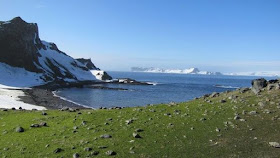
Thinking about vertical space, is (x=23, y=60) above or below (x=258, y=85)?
above

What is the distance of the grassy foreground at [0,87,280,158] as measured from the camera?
18688mm

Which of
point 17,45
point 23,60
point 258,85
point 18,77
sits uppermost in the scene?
point 17,45

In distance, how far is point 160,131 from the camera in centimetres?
2233

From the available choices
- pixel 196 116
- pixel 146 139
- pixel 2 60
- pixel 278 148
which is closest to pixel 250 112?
pixel 196 116

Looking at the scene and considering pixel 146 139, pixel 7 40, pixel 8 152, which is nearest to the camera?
pixel 8 152

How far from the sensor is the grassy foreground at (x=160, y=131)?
61.3 feet

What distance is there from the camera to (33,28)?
19625 cm

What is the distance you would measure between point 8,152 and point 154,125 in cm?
1102

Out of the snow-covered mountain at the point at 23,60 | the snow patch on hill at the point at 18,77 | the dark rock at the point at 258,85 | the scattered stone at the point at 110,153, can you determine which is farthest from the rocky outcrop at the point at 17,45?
the scattered stone at the point at 110,153

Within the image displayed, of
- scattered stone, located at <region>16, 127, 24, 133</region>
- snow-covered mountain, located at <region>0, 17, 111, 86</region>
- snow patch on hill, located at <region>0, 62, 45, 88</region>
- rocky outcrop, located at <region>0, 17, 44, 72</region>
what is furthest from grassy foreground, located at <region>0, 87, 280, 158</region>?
rocky outcrop, located at <region>0, 17, 44, 72</region>

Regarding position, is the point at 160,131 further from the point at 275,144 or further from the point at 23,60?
the point at 23,60

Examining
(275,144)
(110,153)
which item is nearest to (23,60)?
(110,153)

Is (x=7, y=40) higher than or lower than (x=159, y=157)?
higher

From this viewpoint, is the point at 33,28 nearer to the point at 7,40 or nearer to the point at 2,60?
the point at 7,40
